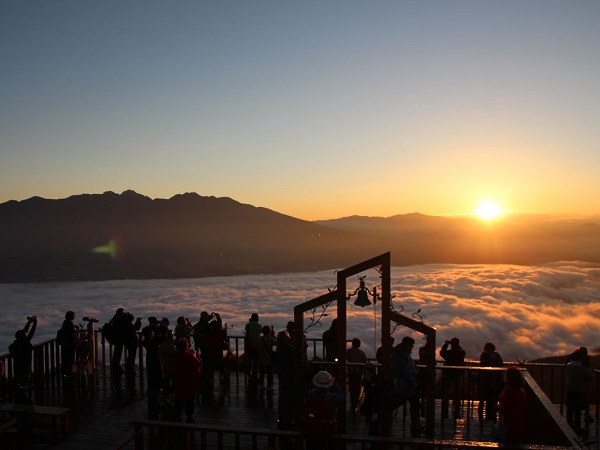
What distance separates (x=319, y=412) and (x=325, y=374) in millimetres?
502

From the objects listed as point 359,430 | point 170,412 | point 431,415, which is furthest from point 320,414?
point 170,412

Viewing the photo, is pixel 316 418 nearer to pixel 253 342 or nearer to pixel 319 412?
pixel 319 412

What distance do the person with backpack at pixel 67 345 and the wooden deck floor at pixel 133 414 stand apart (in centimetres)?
36

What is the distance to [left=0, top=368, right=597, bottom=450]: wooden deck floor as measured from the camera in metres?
9.89

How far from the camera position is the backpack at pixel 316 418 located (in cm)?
688

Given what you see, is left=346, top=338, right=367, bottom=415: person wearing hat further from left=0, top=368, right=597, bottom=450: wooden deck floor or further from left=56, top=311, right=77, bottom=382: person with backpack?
left=56, top=311, right=77, bottom=382: person with backpack

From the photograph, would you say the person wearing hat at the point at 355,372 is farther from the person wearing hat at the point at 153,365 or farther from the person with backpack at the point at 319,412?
the person wearing hat at the point at 153,365

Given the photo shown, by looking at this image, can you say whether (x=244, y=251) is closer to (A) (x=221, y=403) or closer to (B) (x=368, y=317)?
(B) (x=368, y=317)

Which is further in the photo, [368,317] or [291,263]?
[291,263]

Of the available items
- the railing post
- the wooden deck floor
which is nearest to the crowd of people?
the wooden deck floor

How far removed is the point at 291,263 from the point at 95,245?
240 feet

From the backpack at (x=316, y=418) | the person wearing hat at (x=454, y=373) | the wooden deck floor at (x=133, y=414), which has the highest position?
the backpack at (x=316, y=418)

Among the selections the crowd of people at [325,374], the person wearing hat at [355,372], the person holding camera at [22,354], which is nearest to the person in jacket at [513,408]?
the crowd of people at [325,374]

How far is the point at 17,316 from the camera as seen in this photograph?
6694cm
